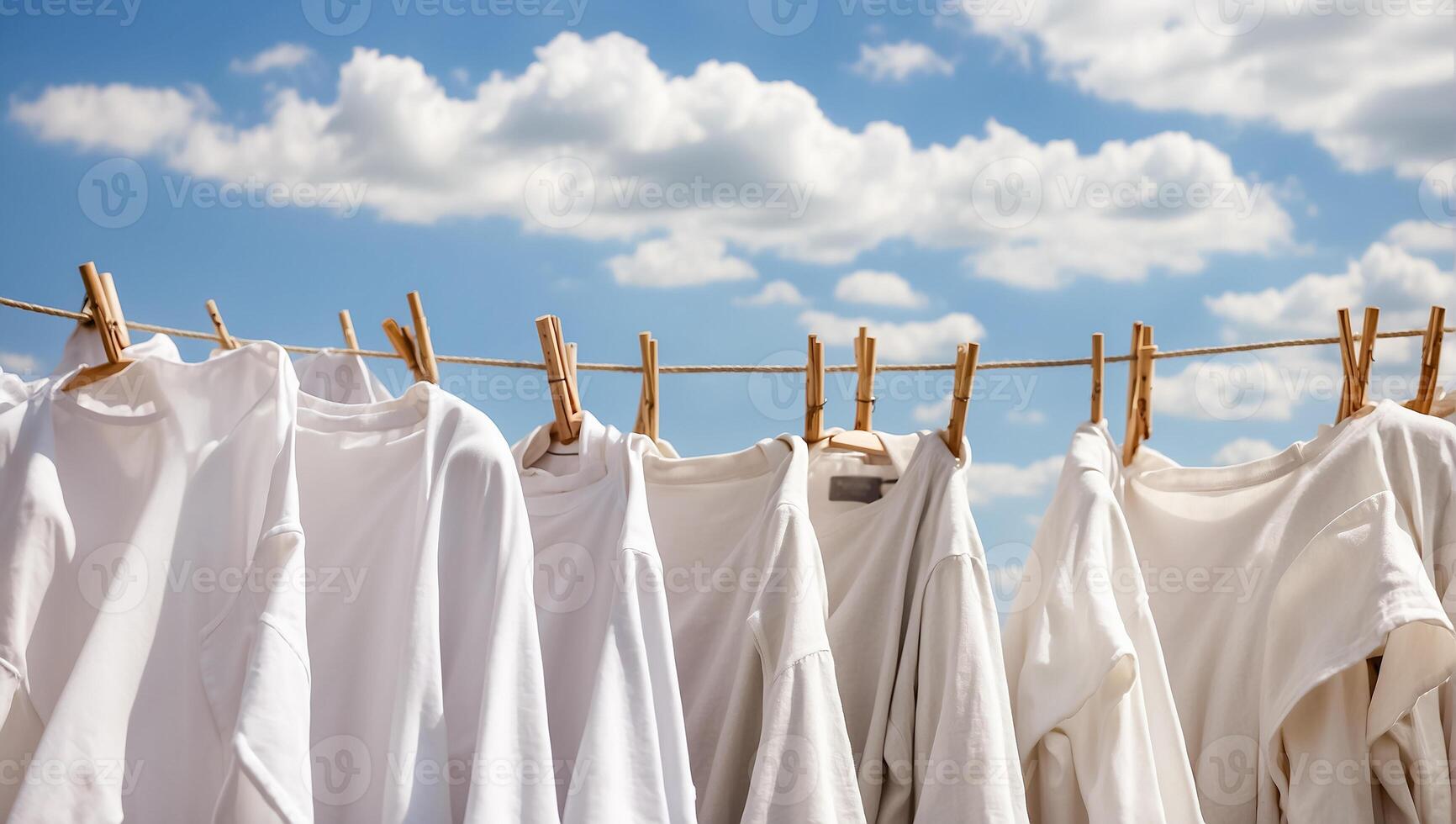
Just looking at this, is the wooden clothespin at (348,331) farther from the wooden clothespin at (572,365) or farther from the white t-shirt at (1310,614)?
the white t-shirt at (1310,614)

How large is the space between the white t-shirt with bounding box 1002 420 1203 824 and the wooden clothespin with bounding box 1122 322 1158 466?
5.0 inches

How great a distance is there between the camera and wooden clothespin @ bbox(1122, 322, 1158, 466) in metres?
1.66

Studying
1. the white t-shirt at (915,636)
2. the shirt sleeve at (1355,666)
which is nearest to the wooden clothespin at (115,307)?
the white t-shirt at (915,636)

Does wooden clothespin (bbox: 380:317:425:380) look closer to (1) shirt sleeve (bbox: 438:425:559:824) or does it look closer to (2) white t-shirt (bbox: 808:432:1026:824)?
(1) shirt sleeve (bbox: 438:425:559:824)

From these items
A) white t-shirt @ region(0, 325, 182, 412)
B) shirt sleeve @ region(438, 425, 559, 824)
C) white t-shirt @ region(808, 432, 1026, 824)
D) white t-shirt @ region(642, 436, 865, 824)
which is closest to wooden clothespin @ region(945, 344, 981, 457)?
white t-shirt @ region(808, 432, 1026, 824)

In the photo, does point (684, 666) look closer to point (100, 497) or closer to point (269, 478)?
point (269, 478)

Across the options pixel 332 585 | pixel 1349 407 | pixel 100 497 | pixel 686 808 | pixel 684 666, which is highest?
pixel 1349 407

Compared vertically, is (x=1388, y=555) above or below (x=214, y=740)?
above

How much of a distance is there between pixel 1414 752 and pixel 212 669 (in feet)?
4.85

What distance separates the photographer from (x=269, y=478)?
145 centimetres

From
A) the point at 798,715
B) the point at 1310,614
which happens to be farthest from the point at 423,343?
the point at 1310,614

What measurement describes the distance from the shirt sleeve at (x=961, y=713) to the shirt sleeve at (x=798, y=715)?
0.36 feet

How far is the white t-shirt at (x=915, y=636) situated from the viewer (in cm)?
138

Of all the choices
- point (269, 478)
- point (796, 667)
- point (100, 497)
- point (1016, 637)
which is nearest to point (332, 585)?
point (269, 478)
